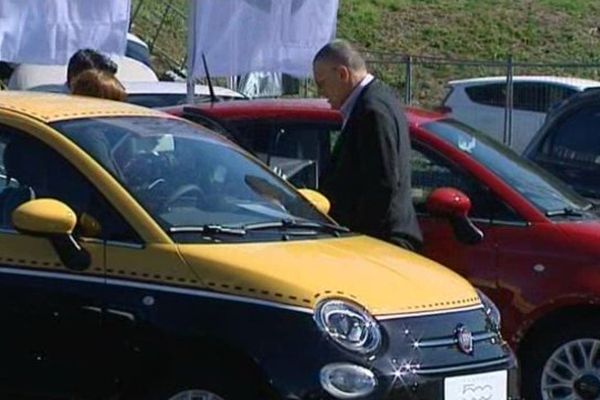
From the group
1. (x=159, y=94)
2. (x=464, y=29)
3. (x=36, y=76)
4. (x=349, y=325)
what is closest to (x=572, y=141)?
(x=159, y=94)

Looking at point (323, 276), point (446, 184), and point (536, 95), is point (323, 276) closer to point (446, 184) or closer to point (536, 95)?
point (446, 184)

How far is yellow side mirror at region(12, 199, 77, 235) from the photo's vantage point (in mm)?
6629

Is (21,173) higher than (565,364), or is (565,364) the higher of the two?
(21,173)

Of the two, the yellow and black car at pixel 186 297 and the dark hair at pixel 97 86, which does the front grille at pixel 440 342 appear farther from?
the dark hair at pixel 97 86

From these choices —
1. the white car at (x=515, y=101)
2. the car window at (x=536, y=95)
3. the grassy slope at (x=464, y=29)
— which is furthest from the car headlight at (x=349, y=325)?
the grassy slope at (x=464, y=29)

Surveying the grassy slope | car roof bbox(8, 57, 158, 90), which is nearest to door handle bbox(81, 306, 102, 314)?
car roof bbox(8, 57, 158, 90)

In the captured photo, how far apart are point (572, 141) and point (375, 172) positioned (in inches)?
156

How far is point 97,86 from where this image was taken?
30.7 feet

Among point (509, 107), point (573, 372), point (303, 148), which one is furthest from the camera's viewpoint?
point (509, 107)

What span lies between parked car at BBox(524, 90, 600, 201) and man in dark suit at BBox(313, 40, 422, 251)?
11.3 feet

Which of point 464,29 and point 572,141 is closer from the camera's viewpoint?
point 572,141

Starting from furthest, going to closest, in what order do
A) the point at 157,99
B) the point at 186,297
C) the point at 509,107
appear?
the point at 509,107 → the point at 157,99 → the point at 186,297

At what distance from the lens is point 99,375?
265 inches

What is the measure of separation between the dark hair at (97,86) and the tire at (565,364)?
2673 millimetres
